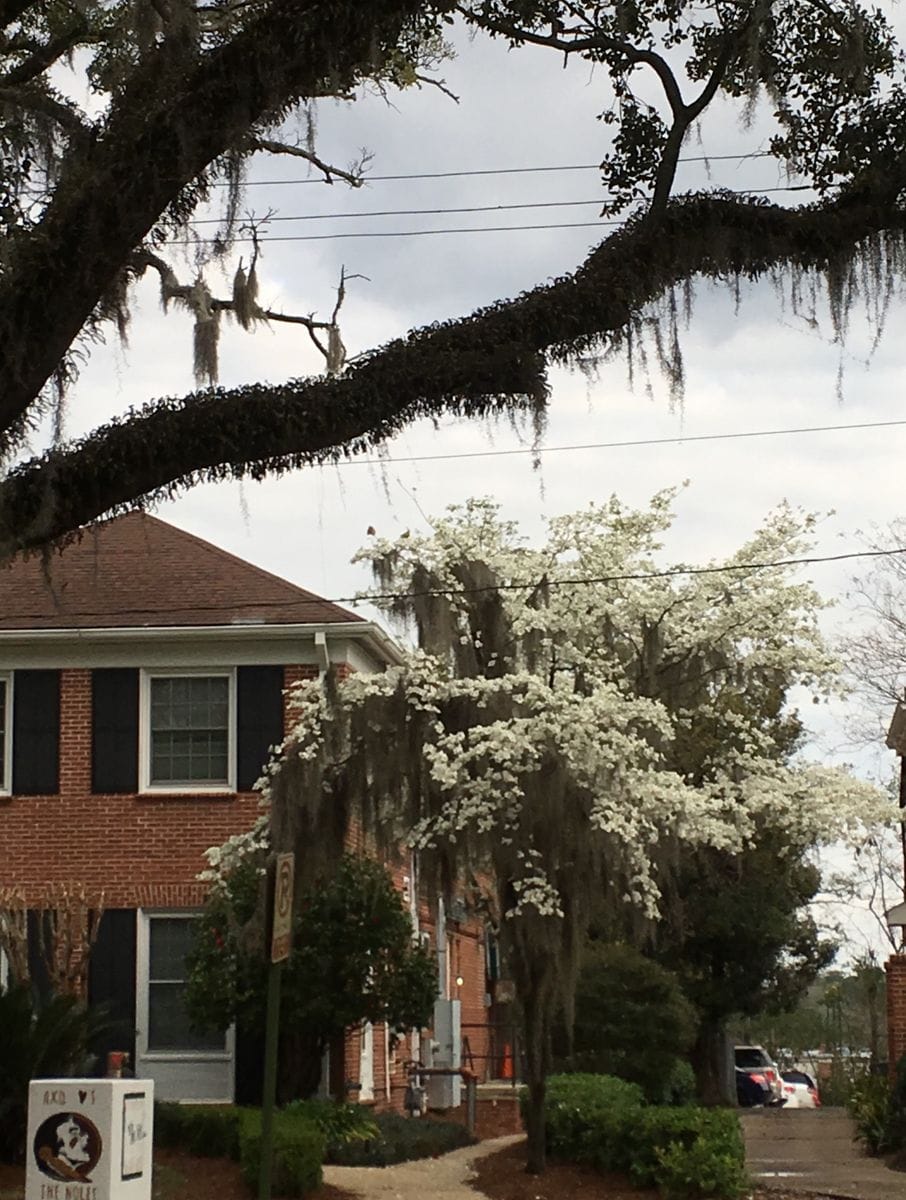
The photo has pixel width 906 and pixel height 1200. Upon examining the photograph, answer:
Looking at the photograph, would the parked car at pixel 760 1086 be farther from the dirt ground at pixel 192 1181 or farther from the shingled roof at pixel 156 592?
the dirt ground at pixel 192 1181

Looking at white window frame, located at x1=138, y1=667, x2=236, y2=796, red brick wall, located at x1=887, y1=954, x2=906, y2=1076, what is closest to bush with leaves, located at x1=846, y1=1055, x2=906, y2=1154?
red brick wall, located at x1=887, y1=954, x2=906, y2=1076

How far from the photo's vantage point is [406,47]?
11891 millimetres

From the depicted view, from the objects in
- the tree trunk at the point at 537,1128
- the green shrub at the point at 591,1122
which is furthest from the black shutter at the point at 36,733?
the tree trunk at the point at 537,1128

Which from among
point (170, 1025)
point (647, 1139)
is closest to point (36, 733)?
point (170, 1025)

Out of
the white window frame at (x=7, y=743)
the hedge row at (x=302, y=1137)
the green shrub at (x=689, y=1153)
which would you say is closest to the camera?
the hedge row at (x=302, y=1137)

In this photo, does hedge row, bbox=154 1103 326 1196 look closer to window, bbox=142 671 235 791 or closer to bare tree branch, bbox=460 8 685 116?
window, bbox=142 671 235 791

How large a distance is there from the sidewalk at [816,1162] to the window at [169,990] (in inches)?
265

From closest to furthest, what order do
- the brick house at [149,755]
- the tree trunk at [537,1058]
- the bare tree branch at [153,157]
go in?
1. the bare tree branch at [153,157]
2. the tree trunk at [537,1058]
3. the brick house at [149,755]

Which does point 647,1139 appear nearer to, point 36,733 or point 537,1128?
point 537,1128

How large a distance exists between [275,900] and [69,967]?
1232 centimetres

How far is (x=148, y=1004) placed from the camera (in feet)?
71.6

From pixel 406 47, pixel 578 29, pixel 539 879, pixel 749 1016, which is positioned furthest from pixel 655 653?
pixel 749 1016

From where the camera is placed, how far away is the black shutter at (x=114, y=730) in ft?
72.9

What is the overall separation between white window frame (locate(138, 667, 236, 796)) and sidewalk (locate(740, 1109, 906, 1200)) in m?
7.71
